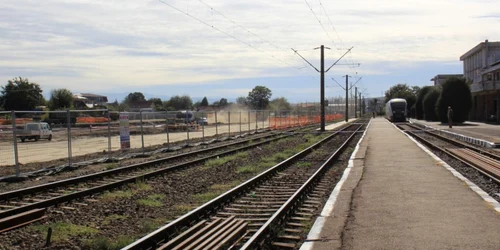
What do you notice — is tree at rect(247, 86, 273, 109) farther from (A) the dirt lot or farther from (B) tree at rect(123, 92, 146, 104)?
(A) the dirt lot

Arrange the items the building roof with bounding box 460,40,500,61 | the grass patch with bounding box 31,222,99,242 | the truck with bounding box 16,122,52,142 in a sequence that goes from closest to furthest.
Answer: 1. the grass patch with bounding box 31,222,99,242
2. the truck with bounding box 16,122,52,142
3. the building roof with bounding box 460,40,500,61

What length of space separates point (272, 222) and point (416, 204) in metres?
3.13

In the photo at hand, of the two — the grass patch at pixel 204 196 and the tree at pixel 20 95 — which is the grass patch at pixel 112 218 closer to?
the grass patch at pixel 204 196

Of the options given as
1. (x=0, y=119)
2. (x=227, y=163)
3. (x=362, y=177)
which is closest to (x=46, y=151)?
(x=0, y=119)

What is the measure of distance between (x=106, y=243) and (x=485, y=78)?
3052 inches

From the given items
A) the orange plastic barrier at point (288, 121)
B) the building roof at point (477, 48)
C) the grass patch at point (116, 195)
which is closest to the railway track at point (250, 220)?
the grass patch at point (116, 195)

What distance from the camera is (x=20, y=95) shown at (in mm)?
90875

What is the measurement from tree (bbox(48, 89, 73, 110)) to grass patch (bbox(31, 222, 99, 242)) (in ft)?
305

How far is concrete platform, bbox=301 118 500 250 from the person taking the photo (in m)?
6.69

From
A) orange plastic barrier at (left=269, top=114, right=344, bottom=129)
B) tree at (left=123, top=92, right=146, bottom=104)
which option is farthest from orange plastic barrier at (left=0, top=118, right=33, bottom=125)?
tree at (left=123, top=92, right=146, bottom=104)

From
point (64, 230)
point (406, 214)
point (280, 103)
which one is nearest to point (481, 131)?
point (406, 214)

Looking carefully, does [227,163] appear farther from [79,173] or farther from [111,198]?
[111,198]

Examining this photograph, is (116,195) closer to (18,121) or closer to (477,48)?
(18,121)

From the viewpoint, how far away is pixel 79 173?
15273 mm
